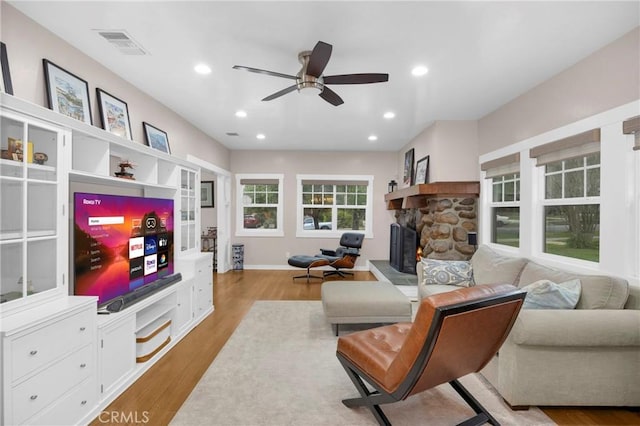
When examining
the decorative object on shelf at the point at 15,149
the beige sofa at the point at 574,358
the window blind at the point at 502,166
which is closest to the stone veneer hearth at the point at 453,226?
the window blind at the point at 502,166

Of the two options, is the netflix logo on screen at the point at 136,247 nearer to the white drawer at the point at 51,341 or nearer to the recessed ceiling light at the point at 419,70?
the white drawer at the point at 51,341

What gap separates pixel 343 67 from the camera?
2.74 metres

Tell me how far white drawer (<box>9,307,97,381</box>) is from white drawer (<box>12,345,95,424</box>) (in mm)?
54

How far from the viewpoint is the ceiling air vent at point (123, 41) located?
2219 millimetres

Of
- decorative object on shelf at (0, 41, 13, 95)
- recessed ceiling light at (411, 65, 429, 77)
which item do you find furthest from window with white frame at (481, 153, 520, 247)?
decorative object on shelf at (0, 41, 13, 95)

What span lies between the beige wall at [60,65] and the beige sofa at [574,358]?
3551mm

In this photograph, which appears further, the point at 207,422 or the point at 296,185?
the point at 296,185

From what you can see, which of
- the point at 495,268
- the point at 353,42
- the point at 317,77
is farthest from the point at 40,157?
the point at 495,268

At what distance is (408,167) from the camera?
574 cm

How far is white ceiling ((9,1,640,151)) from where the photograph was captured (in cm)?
195

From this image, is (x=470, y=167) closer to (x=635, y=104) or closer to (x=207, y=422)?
(x=635, y=104)

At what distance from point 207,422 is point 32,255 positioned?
1.45 m

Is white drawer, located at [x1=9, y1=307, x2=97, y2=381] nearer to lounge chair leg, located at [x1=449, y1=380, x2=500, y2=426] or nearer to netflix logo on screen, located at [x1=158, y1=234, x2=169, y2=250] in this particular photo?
netflix logo on screen, located at [x1=158, y1=234, x2=169, y2=250]

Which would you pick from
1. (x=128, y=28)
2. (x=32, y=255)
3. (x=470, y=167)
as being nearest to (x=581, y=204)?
(x=470, y=167)
